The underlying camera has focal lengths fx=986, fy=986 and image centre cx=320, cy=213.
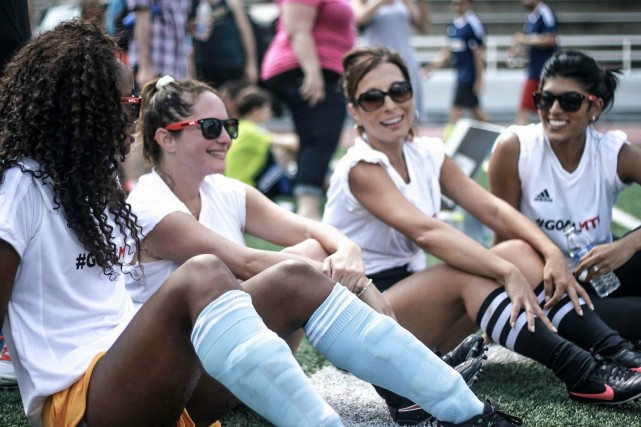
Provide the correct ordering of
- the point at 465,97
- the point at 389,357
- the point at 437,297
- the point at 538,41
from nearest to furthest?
the point at 389,357 → the point at 437,297 → the point at 538,41 → the point at 465,97

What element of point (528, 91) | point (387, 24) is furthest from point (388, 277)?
point (528, 91)

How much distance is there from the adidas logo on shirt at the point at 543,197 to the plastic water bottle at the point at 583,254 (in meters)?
0.13

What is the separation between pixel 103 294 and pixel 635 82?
51.5 ft

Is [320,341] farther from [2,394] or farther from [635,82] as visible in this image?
[635,82]

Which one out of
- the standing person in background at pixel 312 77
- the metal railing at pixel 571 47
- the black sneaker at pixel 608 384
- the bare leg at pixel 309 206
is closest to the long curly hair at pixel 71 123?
the black sneaker at pixel 608 384

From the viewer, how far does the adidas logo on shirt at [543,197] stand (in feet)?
12.6

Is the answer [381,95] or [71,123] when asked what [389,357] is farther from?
[381,95]

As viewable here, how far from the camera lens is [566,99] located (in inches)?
147

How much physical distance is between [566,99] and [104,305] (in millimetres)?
2021

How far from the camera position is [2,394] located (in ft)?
10.8

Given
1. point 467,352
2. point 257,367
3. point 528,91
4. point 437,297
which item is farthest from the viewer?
point 528,91

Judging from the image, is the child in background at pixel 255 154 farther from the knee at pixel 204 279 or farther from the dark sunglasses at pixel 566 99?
the knee at pixel 204 279

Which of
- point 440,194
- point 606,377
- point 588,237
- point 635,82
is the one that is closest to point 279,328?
point 606,377

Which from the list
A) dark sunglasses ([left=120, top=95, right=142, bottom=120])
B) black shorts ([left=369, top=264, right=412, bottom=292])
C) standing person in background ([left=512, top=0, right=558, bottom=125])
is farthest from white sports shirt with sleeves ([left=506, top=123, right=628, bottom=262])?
standing person in background ([left=512, top=0, right=558, bottom=125])
